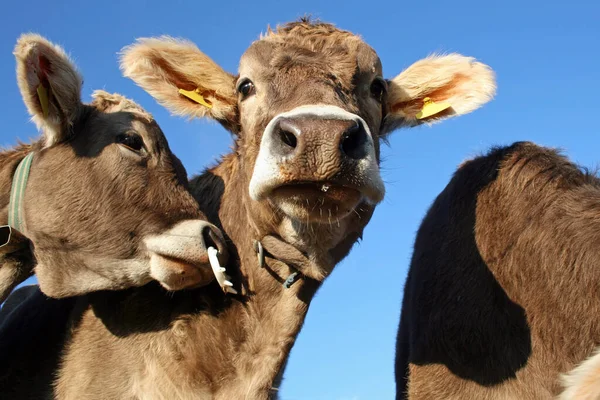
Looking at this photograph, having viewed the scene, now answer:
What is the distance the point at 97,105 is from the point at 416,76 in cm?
291

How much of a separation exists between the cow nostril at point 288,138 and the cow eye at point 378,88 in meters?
1.70

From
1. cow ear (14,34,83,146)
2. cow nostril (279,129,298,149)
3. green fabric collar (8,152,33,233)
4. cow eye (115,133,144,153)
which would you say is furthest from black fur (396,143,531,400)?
green fabric collar (8,152,33,233)

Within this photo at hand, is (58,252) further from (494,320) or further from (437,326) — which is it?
(494,320)

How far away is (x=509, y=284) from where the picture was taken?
5.38 metres

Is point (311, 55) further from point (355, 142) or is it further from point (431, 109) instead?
point (431, 109)

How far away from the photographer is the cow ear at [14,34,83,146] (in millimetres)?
5500

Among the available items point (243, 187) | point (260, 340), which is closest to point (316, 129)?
point (243, 187)

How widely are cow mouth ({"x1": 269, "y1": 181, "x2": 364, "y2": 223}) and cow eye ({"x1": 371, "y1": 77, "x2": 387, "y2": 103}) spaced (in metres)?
A: 1.59

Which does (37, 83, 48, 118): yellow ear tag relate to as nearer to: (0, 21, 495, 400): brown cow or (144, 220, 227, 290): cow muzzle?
(0, 21, 495, 400): brown cow

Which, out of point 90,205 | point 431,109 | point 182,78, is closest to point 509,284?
point 431,109

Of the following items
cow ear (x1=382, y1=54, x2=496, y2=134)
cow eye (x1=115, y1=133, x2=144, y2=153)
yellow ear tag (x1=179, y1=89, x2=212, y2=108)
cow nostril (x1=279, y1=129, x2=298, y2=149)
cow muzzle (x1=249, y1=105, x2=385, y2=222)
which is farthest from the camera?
cow ear (x1=382, y1=54, x2=496, y2=134)

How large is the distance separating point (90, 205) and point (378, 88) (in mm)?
2579

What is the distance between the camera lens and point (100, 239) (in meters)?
5.45

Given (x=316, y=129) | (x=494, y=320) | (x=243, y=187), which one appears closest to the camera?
(x=316, y=129)
